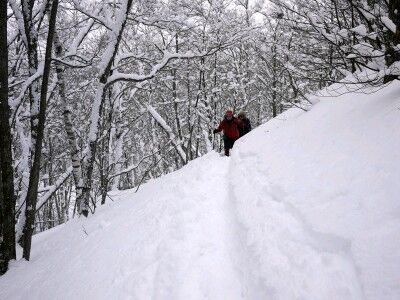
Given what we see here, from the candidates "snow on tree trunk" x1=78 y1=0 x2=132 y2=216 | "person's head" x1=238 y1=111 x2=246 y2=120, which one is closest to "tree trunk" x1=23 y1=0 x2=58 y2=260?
"snow on tree trunk" x1=78 y1=0 x2=132 y2=216

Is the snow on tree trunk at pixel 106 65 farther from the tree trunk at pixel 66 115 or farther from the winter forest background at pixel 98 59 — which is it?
the tree trunk at pixel 66 115

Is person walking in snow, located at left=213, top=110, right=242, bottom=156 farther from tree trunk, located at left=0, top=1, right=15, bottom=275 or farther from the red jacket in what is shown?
tree trunk, located at left=0, top=1, right=15, bottom=275

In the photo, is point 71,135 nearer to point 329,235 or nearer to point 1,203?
point 1,203

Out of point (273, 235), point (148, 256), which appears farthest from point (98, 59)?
point (273, 235)

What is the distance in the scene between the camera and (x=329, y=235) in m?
2.82

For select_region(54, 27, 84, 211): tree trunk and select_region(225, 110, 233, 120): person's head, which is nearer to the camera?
select_region(54, 27, 84, 211): tree trunk

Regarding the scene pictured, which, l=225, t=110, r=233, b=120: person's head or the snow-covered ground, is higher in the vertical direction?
l=225, t=110, r=233, b=120: person's head

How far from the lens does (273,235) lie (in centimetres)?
345

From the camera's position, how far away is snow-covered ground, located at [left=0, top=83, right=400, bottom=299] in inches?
99.0

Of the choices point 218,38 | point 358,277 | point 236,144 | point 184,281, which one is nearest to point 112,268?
point 184,281

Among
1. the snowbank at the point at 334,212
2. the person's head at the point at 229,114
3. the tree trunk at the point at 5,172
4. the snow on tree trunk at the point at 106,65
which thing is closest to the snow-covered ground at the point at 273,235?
the snowbank at the point at 334,212

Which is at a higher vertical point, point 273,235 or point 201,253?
point 273,235

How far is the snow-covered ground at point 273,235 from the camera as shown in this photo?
2.52 metres

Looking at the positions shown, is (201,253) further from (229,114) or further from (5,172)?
(229,114)
